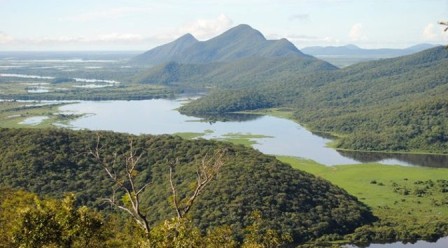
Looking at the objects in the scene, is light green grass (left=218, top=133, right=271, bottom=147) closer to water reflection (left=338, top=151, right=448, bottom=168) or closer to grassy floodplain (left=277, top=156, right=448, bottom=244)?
grassy floodplain (left=277, top=156, right=448, bottom=244)

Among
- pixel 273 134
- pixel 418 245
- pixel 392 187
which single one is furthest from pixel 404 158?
pixel 418 245

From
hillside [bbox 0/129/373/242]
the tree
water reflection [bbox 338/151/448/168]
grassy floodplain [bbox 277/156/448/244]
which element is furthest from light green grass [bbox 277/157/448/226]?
the tree

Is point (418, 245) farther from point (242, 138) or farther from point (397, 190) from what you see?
point (242, 138)

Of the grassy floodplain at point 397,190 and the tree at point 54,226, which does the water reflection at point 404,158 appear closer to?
the grassy floodplain at point 397,190

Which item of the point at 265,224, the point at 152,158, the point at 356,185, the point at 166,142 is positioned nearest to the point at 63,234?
the point at 265,224

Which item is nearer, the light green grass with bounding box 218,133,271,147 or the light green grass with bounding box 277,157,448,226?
the light green grass with bounding box 277,157,448,226
